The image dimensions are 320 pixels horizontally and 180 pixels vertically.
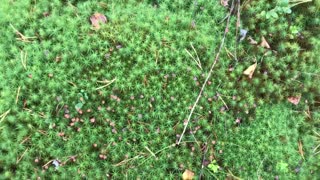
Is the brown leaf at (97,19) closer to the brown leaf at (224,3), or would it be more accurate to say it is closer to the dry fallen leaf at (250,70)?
the brown leaf at (224,3)

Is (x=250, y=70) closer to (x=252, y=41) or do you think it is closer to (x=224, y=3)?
(x=252, y=41)

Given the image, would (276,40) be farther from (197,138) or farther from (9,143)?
(9,143)

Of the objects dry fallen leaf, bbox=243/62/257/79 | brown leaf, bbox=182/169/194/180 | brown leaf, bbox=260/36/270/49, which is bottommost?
brown leaf, bbox=182/169/194/180

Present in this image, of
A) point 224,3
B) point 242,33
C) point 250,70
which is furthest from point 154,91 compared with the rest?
point 224,3

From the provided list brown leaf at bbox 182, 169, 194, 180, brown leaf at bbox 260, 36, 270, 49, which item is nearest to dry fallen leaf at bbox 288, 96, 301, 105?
brown leaf at bbox 260, 36, 270, 49

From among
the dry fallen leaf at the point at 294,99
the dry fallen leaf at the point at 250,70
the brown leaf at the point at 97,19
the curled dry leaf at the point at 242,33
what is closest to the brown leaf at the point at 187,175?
the dry fallen leaf at the point at 250,70

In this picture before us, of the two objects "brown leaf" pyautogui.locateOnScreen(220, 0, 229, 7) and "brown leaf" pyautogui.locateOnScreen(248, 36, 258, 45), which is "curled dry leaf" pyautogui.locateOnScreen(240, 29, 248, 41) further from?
"brown leaf" pyautogui.locateOnScreen(220, 0, 229, 7)
